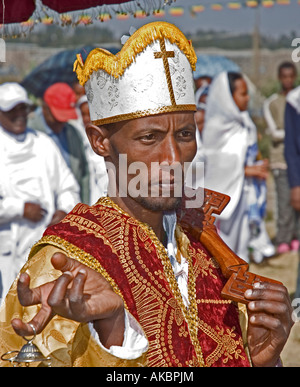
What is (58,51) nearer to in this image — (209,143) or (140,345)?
(209,143)

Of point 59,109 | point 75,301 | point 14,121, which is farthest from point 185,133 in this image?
point 59,109

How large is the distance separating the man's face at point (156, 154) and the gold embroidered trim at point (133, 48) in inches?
8.1

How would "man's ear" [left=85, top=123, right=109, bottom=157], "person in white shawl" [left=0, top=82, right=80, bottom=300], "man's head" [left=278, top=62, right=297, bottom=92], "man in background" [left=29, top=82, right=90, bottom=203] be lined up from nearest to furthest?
"man's ear" [left=85, top=123, right=109, bottom=157] < "person in white shawl" [left=0, top=82, right=80, bottom=300] < "man in background" [left=29, top=82, right=90, bottom=203] < "man's head" [left=278, top=62, right=297, bottom=92]

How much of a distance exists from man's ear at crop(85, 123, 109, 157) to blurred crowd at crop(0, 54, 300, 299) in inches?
127

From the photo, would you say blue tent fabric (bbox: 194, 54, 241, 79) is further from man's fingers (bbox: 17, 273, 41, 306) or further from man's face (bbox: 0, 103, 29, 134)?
man's fingers (bbox: 17, 273, 41, 306)

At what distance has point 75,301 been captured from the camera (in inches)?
81.7

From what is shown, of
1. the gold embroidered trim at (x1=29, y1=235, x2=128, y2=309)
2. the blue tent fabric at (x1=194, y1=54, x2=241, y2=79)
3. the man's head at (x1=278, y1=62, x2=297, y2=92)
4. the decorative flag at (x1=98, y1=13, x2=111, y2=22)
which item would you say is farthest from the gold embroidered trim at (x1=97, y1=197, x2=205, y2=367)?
the man's head at (x1=278, y1=62, x2=297, y2=92)

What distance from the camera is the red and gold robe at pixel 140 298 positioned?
98.7 inches

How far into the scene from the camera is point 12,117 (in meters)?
7.22

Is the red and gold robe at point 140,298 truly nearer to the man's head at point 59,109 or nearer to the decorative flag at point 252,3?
the man's head at point 59,109

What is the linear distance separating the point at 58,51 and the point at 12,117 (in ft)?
11.1

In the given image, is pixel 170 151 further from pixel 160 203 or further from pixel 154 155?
pixel 160 203

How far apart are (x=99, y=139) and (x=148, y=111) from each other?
0.24m

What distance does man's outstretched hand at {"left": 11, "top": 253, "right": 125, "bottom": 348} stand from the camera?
6.82 feet
